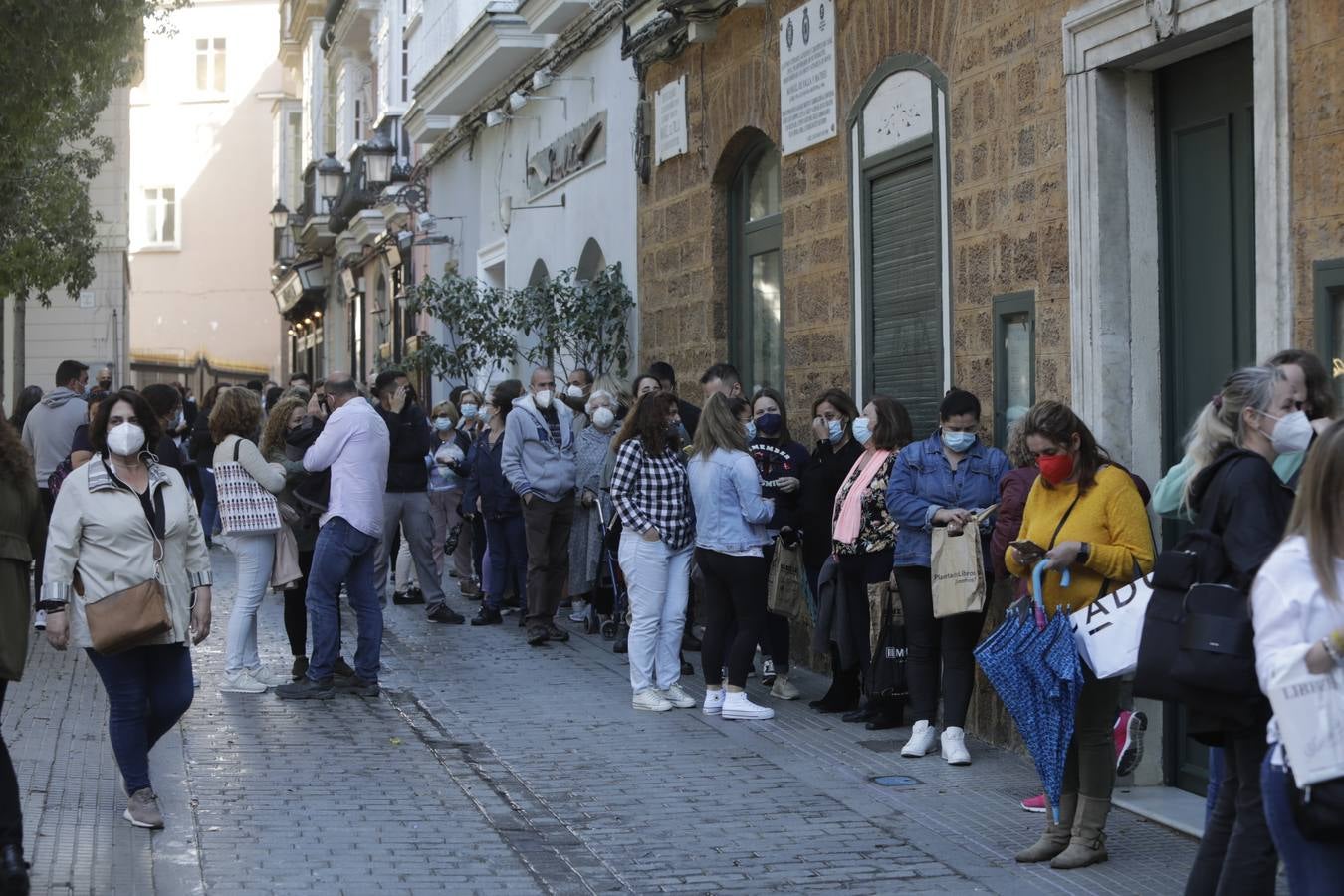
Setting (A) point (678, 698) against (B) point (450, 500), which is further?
(B) point (450, 500)

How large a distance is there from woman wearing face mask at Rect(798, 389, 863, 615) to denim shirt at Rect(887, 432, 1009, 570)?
1360 mm

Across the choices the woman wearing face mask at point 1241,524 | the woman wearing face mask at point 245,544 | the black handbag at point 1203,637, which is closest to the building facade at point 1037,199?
the woman wearing face mask at point 1241,524

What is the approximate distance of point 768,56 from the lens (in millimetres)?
13016

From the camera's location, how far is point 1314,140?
7090 mm

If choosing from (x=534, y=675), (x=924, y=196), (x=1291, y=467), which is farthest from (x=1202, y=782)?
(x=534, y=675)

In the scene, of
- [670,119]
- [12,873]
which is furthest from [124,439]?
[670,119]

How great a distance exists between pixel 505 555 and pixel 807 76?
4328 millimetres

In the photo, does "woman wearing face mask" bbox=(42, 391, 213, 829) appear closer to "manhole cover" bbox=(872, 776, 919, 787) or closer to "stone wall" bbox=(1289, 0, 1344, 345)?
"manhole cover" bbox=(872, 776, 919, 787)

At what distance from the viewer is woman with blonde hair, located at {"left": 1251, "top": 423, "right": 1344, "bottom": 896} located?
13.2ft

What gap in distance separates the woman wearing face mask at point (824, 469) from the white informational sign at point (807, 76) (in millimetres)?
2229

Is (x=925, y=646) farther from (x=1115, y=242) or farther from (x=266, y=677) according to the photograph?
(x=266, y=677)

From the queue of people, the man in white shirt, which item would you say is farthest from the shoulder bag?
the man in white shirt

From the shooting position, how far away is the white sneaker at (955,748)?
8.82 metres

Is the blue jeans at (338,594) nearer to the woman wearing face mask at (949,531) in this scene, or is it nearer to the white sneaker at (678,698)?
the white sneaker at (678,698)
